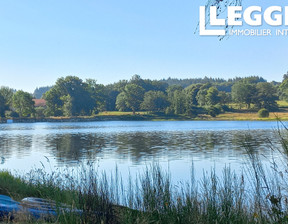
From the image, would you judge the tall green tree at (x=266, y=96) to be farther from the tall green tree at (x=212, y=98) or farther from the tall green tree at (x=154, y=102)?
the tall green tree at (x=154, y=102)

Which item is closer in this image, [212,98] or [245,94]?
[245,94]

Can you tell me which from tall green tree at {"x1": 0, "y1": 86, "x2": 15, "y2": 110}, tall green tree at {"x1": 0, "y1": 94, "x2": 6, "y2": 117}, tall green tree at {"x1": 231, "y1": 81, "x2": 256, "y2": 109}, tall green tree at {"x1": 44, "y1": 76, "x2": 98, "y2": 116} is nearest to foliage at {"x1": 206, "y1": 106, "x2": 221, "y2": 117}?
tall green tree at {"x1": 231, "y1": 81, "x2": 256, "y2": 109}

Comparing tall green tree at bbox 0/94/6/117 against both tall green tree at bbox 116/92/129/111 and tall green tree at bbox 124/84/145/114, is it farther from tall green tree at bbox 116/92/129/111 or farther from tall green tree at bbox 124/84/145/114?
tall green tree at bbox 124/84/145/114

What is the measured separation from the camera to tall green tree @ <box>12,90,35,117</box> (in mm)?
85125

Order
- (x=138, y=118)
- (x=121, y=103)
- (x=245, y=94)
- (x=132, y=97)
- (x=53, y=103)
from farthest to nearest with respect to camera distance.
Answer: (x=121, y=103) → (x=132, y=97) → (x=245, y=94) → (x=53, y=103) → (x=138, y=118)

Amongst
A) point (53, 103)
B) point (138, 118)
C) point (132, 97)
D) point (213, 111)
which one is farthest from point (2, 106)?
point (213, 111)

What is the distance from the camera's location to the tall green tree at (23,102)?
85.1 m

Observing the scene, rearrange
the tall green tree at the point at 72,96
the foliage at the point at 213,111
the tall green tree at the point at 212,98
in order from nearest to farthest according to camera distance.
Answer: the foliage at the point at 213,111 → the tall green tree at the point at 72,96 → the tall green tree at the point at 212,98

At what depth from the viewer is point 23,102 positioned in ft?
279

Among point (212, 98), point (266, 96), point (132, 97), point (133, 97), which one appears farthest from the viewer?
point (133, 97)

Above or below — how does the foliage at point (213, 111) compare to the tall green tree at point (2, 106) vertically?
below

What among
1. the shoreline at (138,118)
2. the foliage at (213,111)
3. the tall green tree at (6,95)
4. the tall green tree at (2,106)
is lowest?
the shoreline at (138,118)

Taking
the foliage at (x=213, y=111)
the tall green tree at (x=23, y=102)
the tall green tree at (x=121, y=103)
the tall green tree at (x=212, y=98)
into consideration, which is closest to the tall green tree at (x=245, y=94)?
the tall green tree at (x=212, y=98)

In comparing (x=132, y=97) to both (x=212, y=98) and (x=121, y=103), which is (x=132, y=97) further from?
(x=212, y=98)
